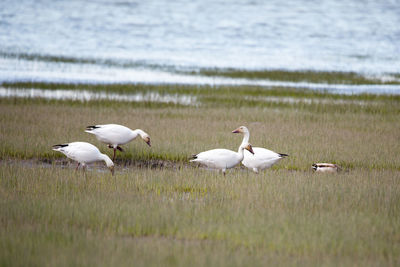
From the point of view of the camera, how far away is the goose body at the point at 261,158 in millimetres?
10665

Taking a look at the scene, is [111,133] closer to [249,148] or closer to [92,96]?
[249,148]

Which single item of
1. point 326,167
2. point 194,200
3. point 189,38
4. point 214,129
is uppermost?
point 194,200

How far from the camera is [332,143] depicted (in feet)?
47.1

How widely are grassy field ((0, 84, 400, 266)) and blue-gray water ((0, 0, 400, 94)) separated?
505 inches

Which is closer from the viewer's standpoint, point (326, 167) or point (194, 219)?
point (194, 219)

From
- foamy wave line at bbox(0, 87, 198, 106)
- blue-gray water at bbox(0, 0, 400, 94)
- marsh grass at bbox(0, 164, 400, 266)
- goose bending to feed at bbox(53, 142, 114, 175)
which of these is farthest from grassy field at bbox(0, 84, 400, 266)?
blue-gray water at bbox(0, 0, 400, 94)

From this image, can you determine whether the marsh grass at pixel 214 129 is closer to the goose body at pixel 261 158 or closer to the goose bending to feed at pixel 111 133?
the goose bending to feed at pixel 111 133

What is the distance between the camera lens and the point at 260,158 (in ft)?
35.2

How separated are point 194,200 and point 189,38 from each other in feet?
176

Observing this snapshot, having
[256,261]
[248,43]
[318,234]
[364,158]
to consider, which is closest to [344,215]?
[318,234]

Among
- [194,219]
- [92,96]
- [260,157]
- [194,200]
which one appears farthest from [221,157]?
[92,96]

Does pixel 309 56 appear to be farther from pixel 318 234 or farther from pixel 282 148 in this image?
pixel 318 234

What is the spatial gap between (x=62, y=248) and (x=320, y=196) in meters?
4.31

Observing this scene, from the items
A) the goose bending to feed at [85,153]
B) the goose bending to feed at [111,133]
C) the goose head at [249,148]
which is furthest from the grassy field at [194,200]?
the goose bending to feed at [111,133]
